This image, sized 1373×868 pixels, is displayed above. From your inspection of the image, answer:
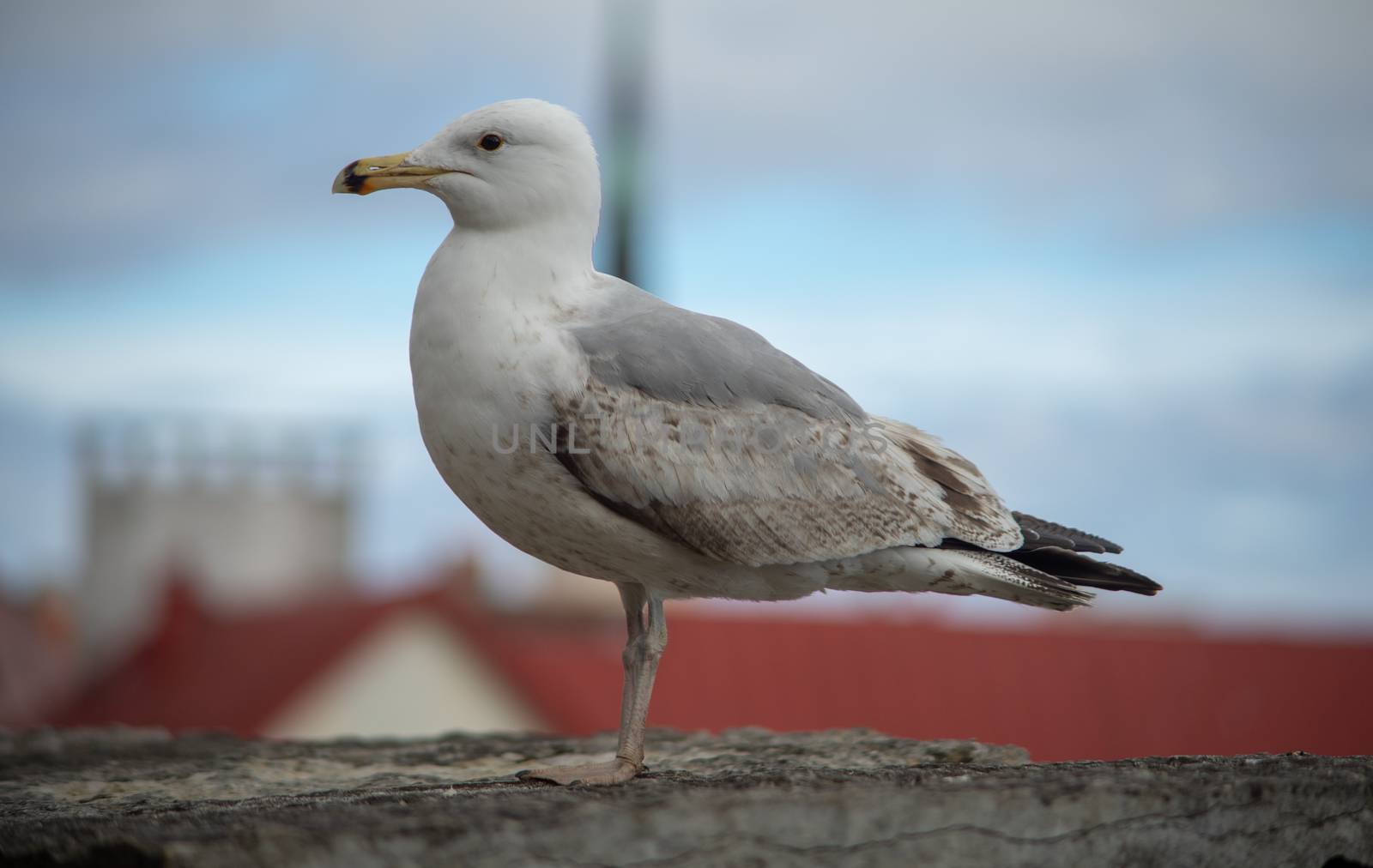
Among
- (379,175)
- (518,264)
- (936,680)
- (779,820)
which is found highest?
(379,175)

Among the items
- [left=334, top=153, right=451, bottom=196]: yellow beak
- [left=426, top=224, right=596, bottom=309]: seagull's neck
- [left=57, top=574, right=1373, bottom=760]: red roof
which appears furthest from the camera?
[left=57, top=574, right=1373, bottom=760]: red roof

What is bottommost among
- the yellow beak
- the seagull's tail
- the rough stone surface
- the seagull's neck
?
the rough stone surface

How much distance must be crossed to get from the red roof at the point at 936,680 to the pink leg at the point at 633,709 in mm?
25133

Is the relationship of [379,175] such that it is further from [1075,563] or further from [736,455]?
[1075,563]

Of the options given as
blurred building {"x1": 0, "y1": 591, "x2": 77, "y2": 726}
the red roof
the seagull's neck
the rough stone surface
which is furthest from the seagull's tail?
blurred building {"x1": 0, "y1": 591, "x2": 77, "y2": 726}

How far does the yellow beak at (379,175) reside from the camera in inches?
197

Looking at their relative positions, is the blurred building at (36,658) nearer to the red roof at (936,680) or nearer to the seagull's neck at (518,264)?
the red roof at (936,680)

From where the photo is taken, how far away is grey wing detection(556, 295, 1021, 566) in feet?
15.3

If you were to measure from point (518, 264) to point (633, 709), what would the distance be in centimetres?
147

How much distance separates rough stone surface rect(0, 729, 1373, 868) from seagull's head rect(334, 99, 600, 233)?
1853 millimetres

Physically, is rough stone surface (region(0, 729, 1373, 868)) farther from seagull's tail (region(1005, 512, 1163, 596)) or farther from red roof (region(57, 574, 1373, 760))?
red roof (region(57, 574, 1373, 760))

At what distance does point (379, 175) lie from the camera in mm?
5023

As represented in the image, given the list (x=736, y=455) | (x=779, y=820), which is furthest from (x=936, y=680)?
(x=779, y=820)

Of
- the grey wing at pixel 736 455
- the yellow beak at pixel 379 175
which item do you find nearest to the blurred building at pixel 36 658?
the yellow beak at pixel 379 175
